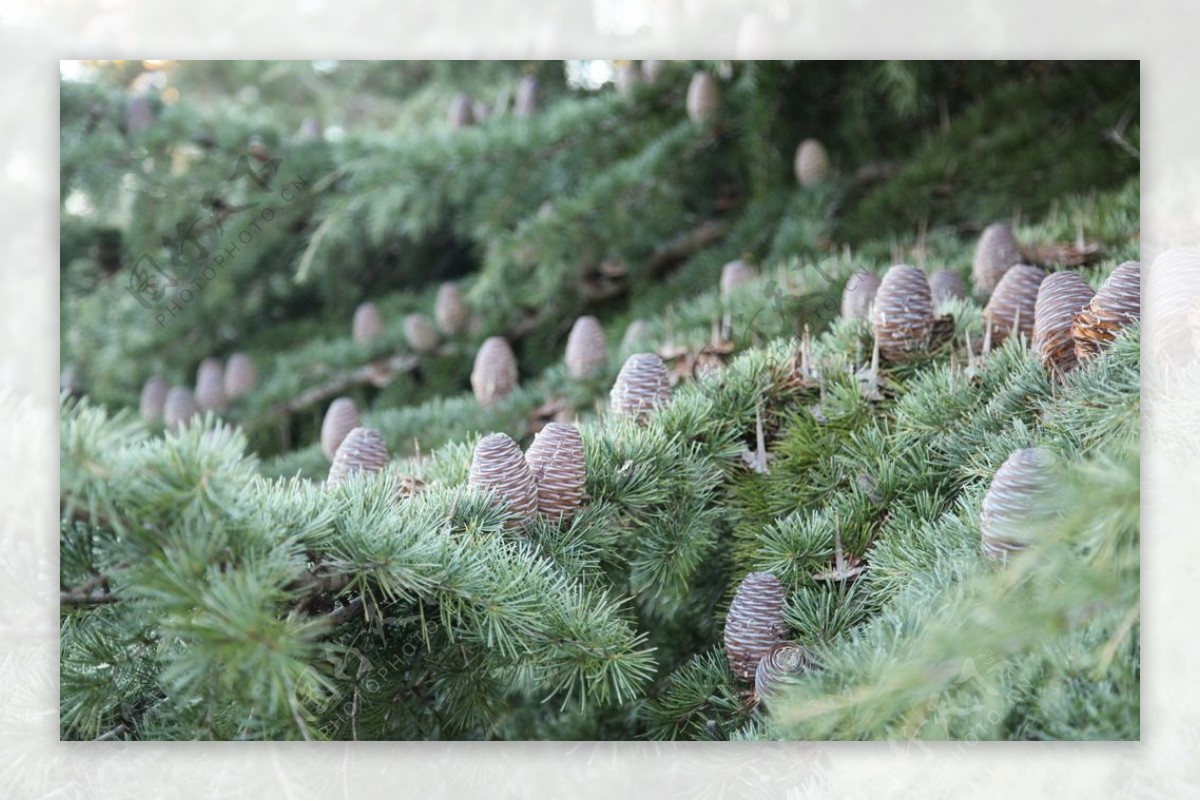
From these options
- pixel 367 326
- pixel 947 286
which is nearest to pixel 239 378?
pixel 367 326

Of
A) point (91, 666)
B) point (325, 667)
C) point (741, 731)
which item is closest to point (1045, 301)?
point (741, 731)

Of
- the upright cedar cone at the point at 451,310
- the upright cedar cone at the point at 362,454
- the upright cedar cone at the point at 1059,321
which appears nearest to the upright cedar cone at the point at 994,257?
the upright cedar cone at the point at 1059,321

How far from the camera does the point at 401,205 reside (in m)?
1.49

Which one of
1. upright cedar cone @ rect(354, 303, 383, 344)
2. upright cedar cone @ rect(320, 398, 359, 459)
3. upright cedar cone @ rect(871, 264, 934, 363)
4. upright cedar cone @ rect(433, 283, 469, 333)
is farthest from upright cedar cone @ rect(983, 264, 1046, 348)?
upright cedar cone @ rect(354, 303, 383, 344)

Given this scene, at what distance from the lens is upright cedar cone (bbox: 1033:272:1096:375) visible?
80cm

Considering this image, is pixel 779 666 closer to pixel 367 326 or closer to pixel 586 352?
pixel 586 352

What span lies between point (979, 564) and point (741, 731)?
0.80ft

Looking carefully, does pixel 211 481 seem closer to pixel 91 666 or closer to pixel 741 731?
pixel 91 666

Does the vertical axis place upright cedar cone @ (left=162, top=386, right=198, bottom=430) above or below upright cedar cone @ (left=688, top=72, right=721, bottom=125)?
below

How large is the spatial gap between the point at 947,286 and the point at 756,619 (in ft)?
1.54

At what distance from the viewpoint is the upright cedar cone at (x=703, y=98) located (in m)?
1.49

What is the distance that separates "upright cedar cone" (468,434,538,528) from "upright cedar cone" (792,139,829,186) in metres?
0.95

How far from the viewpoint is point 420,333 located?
1560 millimetres

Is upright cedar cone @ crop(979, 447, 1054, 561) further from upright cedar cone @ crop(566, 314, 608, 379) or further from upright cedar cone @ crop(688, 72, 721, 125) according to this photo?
upright cedar cone @ crop(688, 72, 721, 125)
